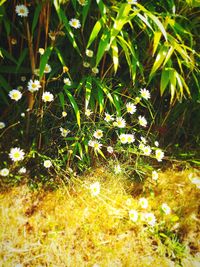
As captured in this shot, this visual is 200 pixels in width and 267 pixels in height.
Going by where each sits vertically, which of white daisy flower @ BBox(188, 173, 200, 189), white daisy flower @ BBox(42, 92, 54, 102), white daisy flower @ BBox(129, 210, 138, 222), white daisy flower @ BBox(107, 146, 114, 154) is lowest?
white daisy flower @ BBox(188, 173, 200, 189)

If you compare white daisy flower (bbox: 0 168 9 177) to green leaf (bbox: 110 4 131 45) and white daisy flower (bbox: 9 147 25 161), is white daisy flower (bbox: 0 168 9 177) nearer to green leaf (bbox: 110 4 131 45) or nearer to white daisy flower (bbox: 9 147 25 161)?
white daisy flower (bbox: 9 147 25 161)

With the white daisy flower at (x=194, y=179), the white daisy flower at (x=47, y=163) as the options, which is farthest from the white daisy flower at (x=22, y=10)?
the white daisy flower at (x=194, y=179)

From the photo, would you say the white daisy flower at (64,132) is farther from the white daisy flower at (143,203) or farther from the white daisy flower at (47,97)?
the white daisy flower at (143,203)

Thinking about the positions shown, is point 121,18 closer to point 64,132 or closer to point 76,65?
point 76,65

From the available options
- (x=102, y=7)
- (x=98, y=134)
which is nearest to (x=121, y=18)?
(x=102, y=7)

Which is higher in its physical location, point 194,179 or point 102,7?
point 102,7

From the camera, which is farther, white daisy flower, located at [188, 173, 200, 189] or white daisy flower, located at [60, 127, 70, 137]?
white daisy flower, located at [188, 173, 200, 189]

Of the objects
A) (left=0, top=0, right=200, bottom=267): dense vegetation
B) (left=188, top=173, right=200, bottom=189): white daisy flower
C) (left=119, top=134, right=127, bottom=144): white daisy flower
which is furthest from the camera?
(left=188, top=173, right=200, bottom=189): white daisy flower

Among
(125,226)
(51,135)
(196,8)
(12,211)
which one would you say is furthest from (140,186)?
(196,8)

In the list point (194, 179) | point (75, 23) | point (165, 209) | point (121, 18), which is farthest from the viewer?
point (194, 179)

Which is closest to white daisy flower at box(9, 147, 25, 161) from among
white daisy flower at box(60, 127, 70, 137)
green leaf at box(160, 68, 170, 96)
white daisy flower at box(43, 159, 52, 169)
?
white daisy flower at box(43, 159, 52, 169)
